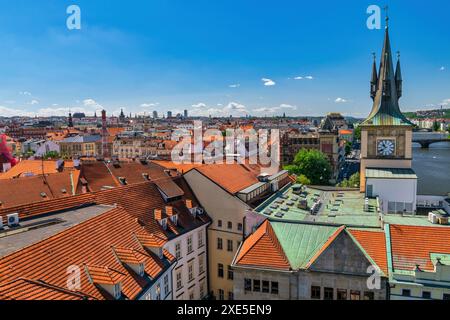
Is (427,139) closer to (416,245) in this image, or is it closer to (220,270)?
(220,270)

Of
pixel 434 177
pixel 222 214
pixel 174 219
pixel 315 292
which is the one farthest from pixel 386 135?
pixel 434 177

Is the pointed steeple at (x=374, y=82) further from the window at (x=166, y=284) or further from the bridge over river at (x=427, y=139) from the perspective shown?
the bridge over river at (x=427, y=139)

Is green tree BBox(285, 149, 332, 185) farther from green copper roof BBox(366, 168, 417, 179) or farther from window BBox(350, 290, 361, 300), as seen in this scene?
window BBox(350, 290, 361, 300)

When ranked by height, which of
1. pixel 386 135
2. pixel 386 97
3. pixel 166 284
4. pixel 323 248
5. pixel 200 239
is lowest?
pixel 200 239

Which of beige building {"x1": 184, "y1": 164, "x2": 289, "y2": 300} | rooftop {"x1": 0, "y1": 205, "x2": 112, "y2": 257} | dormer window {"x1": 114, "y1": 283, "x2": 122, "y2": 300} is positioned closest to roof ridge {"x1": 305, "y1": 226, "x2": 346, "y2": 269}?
beige building {"x1": 184, "y1": 164, "x2": 289, "y2": 300}
